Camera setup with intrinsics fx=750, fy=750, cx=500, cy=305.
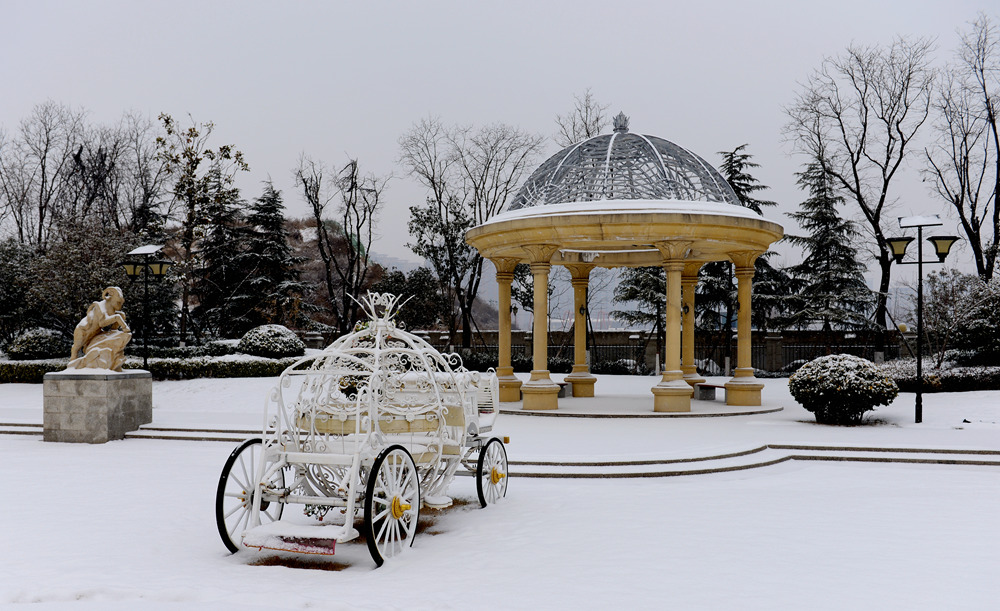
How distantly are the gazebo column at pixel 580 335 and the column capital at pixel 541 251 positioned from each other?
3.79 m

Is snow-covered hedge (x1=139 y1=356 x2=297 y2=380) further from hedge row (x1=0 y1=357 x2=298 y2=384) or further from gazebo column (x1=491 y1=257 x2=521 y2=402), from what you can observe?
gazebo column (x1=491 y1=257 x2=521 y2=402)

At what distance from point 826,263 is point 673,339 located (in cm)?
1862

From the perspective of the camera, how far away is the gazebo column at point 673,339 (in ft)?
48.2

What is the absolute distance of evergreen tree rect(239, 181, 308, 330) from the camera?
34.0 meters

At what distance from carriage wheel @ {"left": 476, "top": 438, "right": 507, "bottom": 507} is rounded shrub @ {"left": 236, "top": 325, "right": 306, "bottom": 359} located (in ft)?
60.7

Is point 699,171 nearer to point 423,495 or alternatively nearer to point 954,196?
point 423,495

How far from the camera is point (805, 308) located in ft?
94.3

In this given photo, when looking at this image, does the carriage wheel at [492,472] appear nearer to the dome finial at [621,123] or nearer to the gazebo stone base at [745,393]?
the gazebo stone base at [745,393]

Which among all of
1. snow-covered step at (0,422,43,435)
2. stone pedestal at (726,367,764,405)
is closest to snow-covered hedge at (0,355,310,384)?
snow-covered step at (0,422,43,435)

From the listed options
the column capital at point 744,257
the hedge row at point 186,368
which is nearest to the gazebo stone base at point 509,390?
the column capital at point 744,257

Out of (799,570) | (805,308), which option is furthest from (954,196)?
(799,570)

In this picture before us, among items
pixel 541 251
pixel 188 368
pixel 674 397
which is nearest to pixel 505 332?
pixel 541 251

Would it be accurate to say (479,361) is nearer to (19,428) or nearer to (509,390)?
(509,390)

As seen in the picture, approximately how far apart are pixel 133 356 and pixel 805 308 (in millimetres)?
24719
